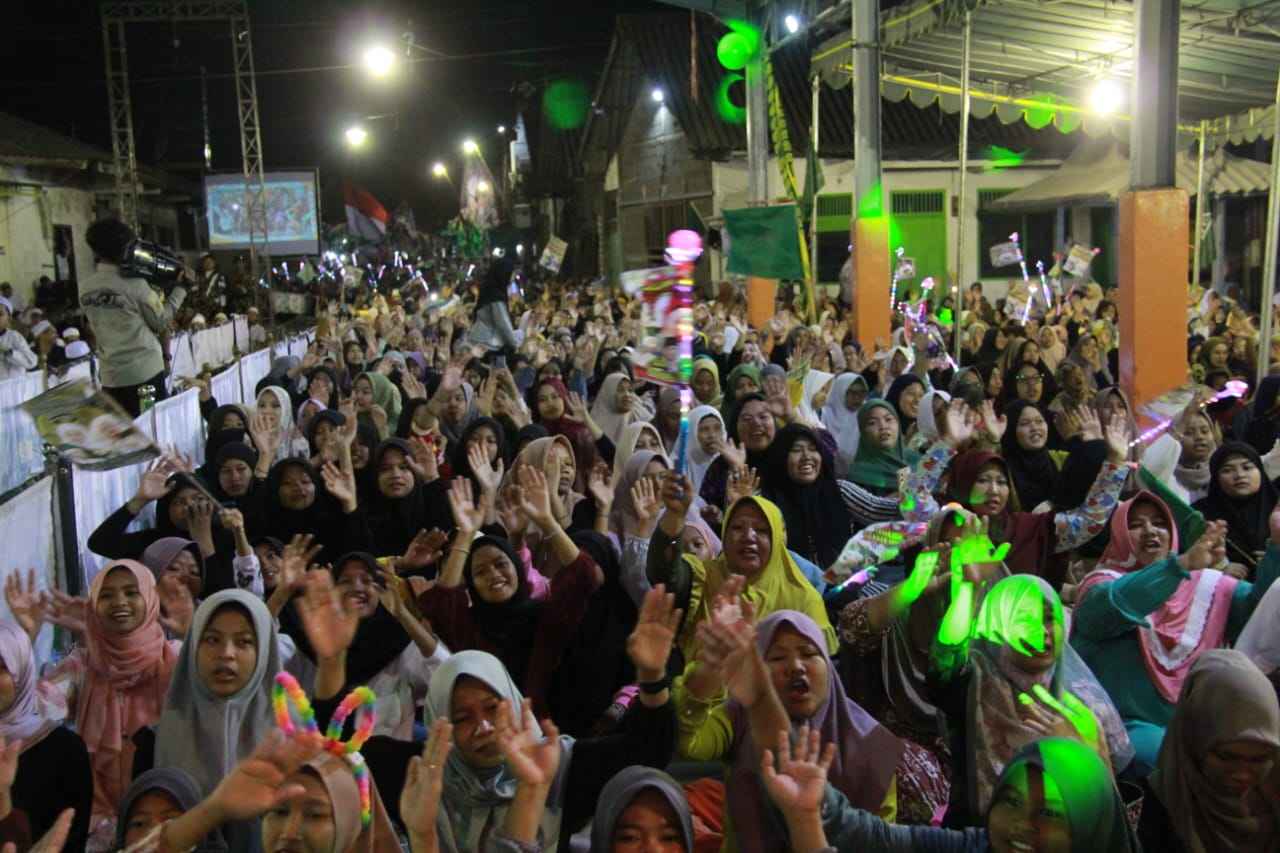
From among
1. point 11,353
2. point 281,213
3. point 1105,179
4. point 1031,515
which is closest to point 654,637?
point 1031,515

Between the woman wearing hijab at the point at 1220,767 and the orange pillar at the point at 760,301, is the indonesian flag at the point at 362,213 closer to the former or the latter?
the orange pillar at the point at 760,301

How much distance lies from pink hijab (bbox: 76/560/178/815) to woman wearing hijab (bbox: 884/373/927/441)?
5.20 m

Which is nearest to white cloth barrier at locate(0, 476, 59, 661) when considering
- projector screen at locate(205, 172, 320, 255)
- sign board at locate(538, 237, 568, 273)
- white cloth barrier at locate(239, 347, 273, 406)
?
white cloth barrier at locate(239, 347, 273, 406)

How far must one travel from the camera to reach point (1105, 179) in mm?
21234

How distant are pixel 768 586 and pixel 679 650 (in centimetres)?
37

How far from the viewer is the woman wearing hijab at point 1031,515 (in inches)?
212

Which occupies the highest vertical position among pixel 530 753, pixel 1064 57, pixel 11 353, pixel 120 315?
pixel 1064 57

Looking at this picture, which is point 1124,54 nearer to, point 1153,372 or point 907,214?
point 1153,372

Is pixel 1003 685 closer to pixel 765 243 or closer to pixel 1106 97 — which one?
pixel 765 243

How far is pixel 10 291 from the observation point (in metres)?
17.6

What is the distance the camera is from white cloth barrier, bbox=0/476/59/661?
4855 mm

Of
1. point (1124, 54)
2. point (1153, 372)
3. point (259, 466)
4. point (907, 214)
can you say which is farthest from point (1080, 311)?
point (907, 214)

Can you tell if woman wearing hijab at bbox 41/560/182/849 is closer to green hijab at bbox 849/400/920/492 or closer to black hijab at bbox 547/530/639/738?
black hijab at bbox 547/530/639/738

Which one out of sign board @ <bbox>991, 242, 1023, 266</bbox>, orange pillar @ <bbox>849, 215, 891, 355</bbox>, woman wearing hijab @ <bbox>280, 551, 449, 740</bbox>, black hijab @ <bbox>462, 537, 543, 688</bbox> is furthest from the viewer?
sign board @ <bbox>991, 242, 1023, 266</bbox>
